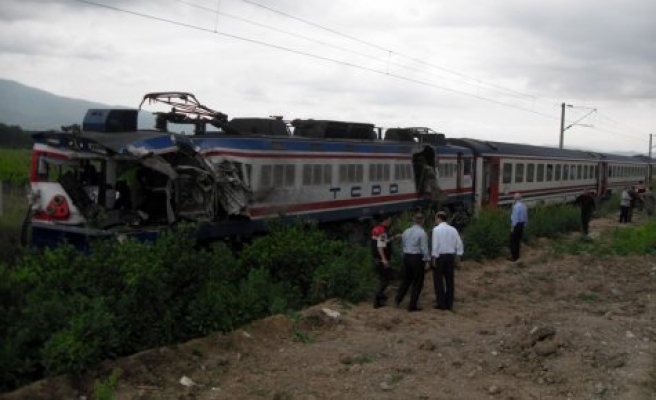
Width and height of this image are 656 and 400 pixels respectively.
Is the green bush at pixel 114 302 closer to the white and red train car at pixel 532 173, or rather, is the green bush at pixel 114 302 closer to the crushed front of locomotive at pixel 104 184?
the crushed front of locomotive at pixel 104 184

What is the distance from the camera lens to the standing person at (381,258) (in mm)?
11008

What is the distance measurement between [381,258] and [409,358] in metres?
3.23

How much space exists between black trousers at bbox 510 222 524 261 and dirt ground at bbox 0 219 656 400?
16.3ft

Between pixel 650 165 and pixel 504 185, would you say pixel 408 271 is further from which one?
pixel 650 165

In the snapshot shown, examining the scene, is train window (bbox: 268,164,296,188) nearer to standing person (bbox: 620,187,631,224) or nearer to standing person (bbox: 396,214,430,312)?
standing person (bbox: 396,214,430,312)

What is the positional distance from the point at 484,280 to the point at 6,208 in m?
10.9

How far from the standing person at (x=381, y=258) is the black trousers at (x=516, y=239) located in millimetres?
6012

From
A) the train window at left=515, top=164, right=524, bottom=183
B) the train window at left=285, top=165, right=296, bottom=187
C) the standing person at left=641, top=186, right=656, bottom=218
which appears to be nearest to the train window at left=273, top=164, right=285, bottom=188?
the train window at left=285, top=165, right=296, bottom=187

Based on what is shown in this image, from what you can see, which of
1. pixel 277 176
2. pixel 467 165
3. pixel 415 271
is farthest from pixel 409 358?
pixel 467 165

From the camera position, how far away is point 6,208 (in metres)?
16.4

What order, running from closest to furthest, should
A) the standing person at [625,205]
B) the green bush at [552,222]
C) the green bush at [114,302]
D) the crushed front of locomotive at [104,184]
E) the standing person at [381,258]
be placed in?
1. the green bush at [114,302]
2. the crushed front of locomotive at [104,184]
3. the standing person at [381,258]
4. the green bush at [552,222]
5. the standing person at [625,205]

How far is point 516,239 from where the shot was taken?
16.8 meters

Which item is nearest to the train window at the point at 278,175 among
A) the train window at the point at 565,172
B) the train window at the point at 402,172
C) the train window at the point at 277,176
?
the train window at the point at 277,176

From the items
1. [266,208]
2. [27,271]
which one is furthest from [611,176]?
[27,271]
